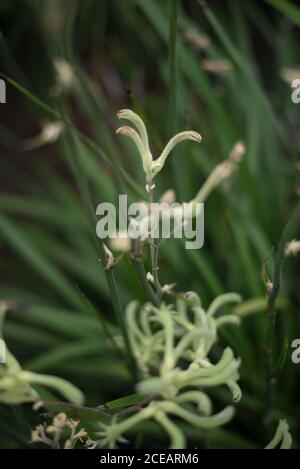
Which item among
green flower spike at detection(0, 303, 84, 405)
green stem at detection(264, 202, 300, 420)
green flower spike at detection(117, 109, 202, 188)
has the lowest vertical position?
green flower spike at detection(0, 303, 84, 405)

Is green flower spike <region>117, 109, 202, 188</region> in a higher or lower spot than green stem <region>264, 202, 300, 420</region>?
higher

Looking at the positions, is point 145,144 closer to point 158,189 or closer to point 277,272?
point 277,272

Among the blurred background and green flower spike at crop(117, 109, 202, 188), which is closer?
green flower spike at crop(117, 109, 202, 188)

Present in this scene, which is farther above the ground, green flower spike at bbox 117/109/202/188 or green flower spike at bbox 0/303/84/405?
green flower spike at bbox 117/109/202/188

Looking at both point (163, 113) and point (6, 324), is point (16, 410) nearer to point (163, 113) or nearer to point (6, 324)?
point (6, 324)

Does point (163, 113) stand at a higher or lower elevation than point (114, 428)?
higher

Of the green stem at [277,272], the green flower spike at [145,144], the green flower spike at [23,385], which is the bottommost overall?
the green flower spike at [23,385]

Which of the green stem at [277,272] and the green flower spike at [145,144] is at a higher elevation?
the green flower spike at [145,144]
